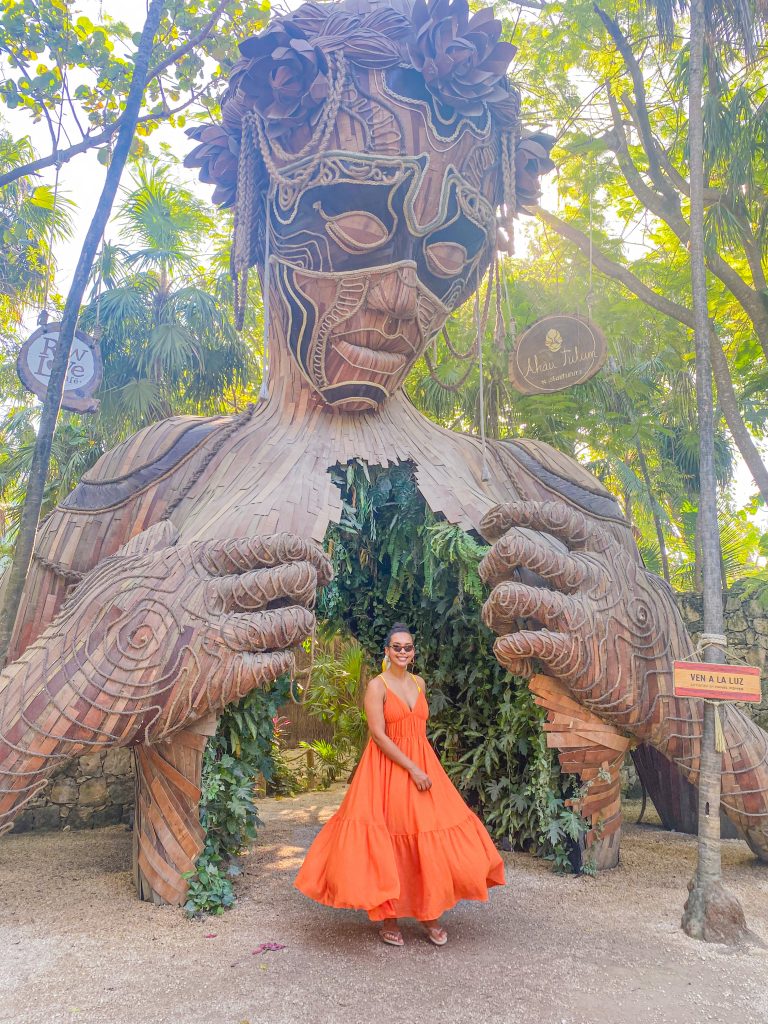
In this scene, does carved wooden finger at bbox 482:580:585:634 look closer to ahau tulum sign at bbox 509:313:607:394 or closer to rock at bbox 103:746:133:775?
ahau tulum sign at bbox 509:313:607:394

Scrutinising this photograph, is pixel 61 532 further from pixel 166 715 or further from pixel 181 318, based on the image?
pixel 181 318

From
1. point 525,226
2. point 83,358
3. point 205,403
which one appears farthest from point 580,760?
point 525,226

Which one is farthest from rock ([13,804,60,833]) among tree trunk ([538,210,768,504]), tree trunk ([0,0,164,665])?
tree trunk ([538,210,768,504])

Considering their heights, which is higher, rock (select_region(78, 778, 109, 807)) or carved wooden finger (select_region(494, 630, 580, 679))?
carved wooden finger (select_region(494, 630, 580, 679))

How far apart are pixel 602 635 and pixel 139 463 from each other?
111 inches

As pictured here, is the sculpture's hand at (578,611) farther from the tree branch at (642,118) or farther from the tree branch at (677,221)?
the tree branch at (642,118)

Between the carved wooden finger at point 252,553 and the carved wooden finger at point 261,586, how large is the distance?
50 mm

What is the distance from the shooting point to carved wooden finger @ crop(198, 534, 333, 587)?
388 centimetres

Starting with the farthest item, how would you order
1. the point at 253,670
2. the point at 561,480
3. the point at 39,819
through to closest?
1. the point at 39,819
2. the point at 561,480
3. the point at 253,670

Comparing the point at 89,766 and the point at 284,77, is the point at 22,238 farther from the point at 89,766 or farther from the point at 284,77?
the point at 89,766

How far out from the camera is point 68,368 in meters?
4.69

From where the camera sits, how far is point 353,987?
3043 millimetres

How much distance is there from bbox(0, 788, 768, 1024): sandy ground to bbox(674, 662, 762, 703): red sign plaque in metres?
1.08

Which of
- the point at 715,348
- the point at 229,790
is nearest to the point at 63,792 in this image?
the point at 229,790
